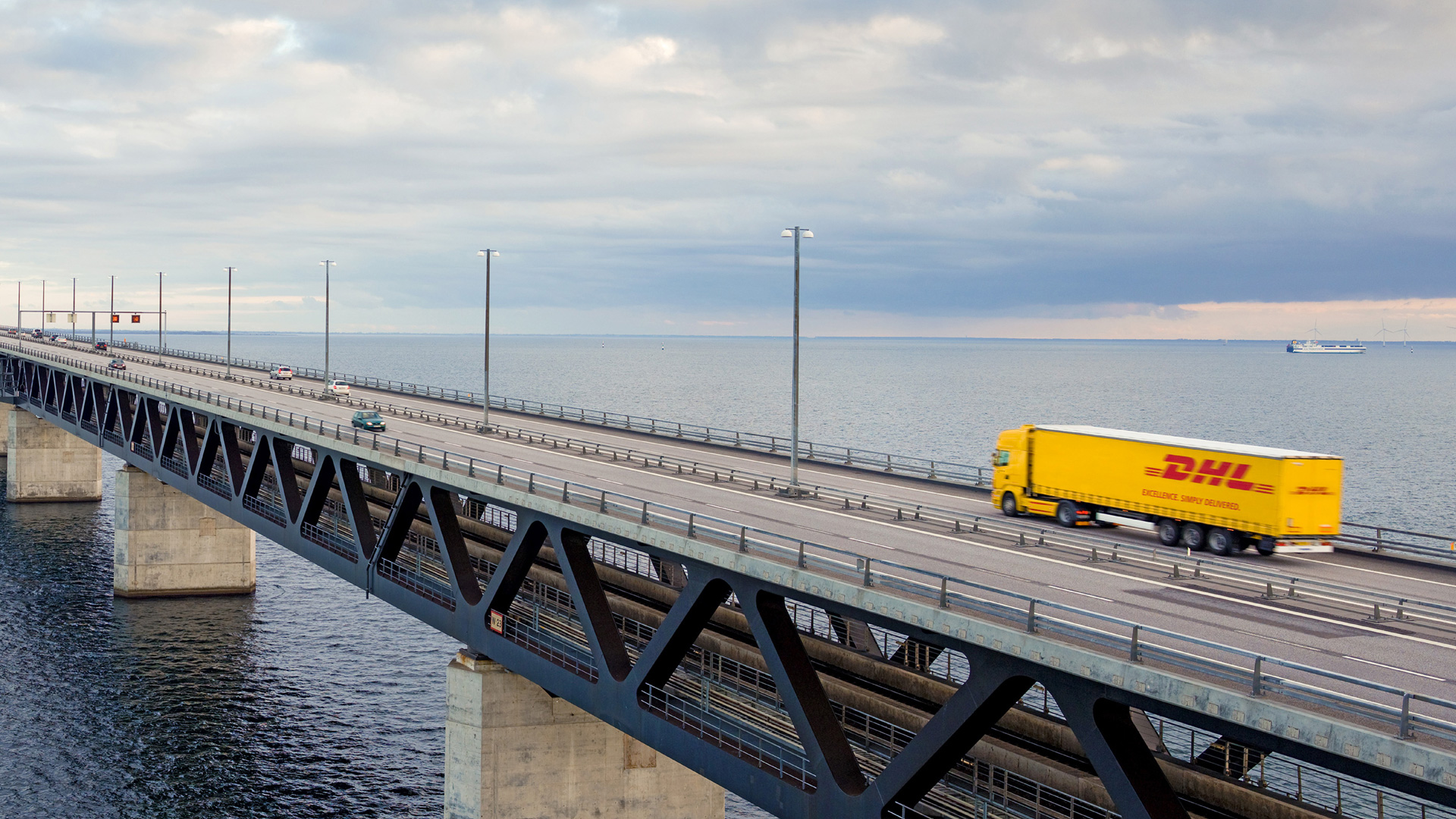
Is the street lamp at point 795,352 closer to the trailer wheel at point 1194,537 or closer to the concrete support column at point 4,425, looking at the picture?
the trailer wheel at point 1194,537

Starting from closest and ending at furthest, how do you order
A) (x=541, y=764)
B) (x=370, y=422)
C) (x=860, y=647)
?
(x=860, y=647) → (x=541, y=764) → (x=370, y=422)

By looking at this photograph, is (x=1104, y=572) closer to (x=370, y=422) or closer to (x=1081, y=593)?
(x=1081, y=593)

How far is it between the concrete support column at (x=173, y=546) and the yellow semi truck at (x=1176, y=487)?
47388 mm

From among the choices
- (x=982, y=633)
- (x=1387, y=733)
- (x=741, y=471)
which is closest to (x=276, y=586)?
(x=741, y=471)

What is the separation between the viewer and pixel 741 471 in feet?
150

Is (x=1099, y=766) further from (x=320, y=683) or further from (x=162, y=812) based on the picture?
(x=320, y=683)

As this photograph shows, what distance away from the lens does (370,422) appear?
57469 mm

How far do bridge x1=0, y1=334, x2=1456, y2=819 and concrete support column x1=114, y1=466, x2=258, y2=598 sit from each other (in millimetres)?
16210

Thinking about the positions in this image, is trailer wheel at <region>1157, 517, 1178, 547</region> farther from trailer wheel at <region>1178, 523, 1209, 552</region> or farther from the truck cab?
the truck cab

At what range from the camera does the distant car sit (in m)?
57.5

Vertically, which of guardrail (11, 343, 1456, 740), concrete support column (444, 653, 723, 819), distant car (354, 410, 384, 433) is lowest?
concrete support column (444, 653, 723, 819)

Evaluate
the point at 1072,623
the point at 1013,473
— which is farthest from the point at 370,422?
the point at 1072,623

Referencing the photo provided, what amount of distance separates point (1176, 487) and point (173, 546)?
5686 centimetres

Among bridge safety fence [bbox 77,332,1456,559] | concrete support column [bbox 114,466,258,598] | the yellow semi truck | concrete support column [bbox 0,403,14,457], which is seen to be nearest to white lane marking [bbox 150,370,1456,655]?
bridge safety fence [bbox 77,332,1456,559]
